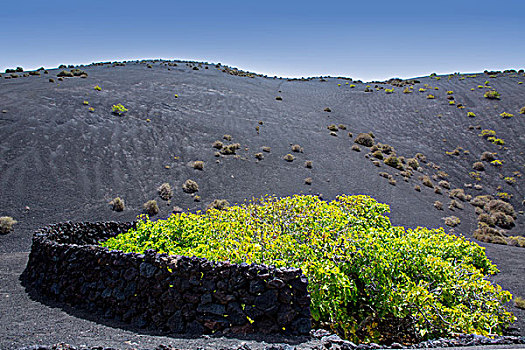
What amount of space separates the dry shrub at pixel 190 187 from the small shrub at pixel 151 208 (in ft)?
8.33

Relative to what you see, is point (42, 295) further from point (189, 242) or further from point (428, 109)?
point (428, 109)

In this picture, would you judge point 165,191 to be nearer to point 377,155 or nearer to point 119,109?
point 119,109

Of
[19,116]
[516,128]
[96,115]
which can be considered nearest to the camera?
[19,116]

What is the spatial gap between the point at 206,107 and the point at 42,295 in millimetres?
28190

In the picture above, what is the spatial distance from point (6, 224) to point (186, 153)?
1213 centimetres

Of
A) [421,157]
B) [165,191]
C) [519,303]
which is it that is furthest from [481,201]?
[165,191]

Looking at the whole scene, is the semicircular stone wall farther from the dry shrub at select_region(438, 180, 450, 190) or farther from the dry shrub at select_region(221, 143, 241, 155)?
the dry shrub at select_region(438, 180, 450, 190)

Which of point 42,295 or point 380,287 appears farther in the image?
point 42,295

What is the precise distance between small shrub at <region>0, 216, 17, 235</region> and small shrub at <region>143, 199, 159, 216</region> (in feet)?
17.9

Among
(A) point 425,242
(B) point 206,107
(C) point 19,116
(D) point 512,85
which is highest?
(D) point 512,85

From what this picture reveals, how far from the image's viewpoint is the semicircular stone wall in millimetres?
5422

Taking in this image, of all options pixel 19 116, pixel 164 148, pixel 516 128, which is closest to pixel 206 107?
pixel 164 148

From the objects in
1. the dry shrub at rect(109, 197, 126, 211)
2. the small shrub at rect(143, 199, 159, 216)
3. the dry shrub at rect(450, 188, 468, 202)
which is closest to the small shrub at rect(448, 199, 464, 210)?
the dry shrub at rect(450, 188, 468, 202)

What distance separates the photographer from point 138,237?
822cm
